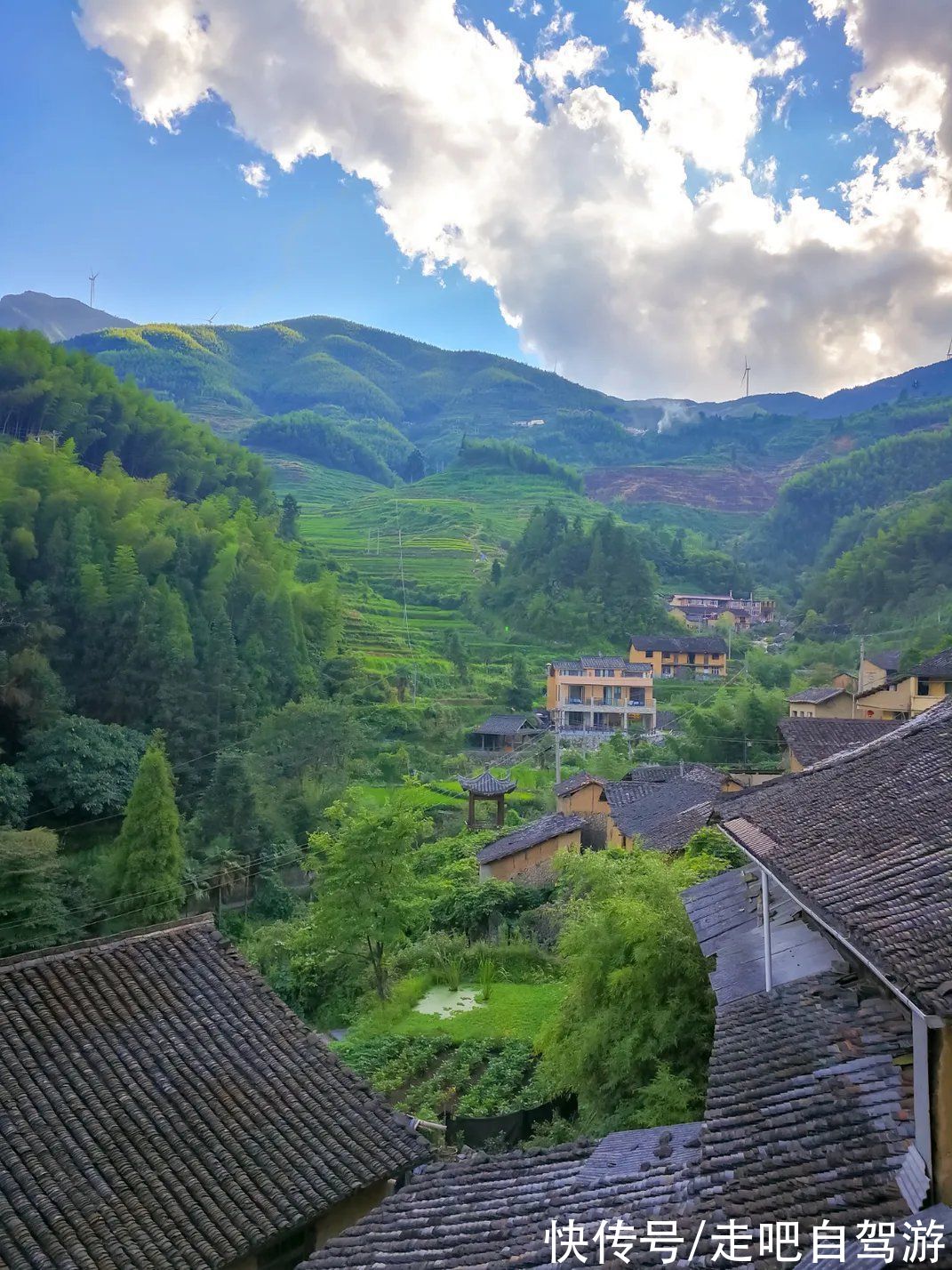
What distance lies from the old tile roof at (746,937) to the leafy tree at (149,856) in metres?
18.0

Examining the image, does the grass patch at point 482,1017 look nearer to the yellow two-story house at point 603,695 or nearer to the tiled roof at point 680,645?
the yellow two-story house at point 603,695

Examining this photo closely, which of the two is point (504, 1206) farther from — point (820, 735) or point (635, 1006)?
point (820, 735)

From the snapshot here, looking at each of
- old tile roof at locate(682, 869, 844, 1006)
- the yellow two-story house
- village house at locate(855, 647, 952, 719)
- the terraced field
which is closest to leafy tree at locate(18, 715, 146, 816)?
the terraced field

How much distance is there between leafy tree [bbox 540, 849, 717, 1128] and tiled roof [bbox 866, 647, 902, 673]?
112ft

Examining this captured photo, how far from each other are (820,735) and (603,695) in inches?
1039

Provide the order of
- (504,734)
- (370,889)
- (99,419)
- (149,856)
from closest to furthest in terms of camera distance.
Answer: (370,889) → (149,856) → (504,734) → (99,419)

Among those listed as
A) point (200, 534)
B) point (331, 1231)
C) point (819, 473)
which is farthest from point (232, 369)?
point (331, 1231)

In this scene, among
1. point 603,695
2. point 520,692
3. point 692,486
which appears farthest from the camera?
point 692,486

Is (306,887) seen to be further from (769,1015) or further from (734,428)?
(734,428)

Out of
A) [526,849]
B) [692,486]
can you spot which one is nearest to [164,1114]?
[526,849]

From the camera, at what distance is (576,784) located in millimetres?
30391

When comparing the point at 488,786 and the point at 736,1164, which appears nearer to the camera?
the point at 736,1164

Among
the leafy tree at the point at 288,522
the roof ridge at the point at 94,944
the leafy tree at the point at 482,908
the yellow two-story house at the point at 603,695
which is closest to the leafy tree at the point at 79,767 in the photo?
the leafy tree at the point at 482,908

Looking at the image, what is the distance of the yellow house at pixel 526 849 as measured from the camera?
81.7 feet
